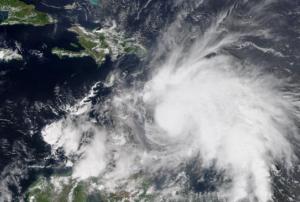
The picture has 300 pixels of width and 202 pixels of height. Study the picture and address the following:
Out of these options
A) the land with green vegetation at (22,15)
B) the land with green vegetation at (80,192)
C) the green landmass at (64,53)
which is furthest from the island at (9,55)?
the land with green vegetation at (80,192)

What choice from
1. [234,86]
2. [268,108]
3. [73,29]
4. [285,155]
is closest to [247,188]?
[285,155]

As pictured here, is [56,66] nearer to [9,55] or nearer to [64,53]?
[64,53]

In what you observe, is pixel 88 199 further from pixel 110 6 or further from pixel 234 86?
pixel 110 6

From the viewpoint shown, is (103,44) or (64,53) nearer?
(64,53)

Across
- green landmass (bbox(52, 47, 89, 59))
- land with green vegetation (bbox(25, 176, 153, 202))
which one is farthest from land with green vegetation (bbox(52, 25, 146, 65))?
land with green vegetation (bbox(25, 176, 153, 202))

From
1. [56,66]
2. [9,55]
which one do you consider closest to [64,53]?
[56,66]

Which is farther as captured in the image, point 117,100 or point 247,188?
point 117,100

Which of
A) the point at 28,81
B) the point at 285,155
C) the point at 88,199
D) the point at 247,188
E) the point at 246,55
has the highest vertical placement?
the point at 246,55

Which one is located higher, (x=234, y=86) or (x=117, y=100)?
(x=234, y=86)
